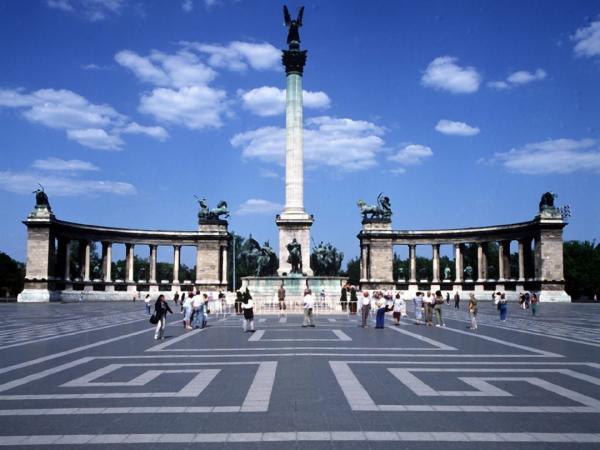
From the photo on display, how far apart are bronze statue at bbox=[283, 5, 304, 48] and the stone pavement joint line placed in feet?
195

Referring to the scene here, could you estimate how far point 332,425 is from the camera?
377 inches

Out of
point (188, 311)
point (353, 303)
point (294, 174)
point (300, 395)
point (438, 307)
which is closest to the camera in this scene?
point (300, 395)

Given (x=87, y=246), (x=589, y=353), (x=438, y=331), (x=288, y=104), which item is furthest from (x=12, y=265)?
(x=589, y=353)

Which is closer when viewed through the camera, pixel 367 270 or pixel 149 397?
pixel 149 397

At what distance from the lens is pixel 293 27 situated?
64500 mm

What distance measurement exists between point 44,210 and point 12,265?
3485 centimetres

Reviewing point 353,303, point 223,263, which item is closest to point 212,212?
point 223,263

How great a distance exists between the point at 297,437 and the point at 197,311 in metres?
23.2

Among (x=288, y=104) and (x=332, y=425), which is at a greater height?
(x=288, y=104)

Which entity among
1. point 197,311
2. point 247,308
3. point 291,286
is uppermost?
point 291,286

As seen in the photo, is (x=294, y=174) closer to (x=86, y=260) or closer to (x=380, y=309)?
(x=380, y=309)

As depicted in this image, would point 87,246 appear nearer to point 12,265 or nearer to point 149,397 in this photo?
point 12,265

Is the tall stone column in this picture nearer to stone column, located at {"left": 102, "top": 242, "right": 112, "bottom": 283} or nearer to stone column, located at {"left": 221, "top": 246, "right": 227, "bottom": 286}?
stone column, located at {"left": 221, "top": 246, "right": 227, "bottom": 286}

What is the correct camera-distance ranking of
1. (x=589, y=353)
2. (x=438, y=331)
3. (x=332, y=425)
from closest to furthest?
(x=332, y=425), (x=589, y=353), (x=438, y=331)
